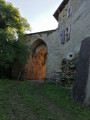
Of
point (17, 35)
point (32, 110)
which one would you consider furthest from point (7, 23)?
point (32, 110)

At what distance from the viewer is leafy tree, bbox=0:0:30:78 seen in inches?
326

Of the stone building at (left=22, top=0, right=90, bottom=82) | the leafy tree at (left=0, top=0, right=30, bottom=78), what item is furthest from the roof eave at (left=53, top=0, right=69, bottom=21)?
the leafy tree at (left=0, top=0, right=30, bottom=78)

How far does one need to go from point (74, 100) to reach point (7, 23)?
944 cm

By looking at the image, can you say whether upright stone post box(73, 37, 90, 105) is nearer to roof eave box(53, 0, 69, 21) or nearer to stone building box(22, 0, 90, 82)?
stone building box(22, 0, 90, 82)

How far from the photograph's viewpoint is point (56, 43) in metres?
9.76

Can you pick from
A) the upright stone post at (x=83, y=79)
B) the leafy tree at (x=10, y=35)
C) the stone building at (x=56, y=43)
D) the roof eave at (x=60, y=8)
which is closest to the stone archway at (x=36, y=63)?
the stone building at (x=56, y=43)

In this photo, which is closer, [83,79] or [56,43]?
[83,79]

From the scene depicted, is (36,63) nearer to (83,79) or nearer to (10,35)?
(10,35)

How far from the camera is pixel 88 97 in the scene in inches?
149

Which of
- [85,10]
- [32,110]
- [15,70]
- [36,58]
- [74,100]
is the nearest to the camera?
[32,110]

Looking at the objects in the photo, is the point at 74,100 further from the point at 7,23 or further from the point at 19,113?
the point at 7,23

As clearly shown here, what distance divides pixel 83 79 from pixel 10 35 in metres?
7.61

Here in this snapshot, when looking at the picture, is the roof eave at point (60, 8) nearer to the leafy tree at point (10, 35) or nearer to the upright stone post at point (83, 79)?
the leafy tree at point (10, 35)

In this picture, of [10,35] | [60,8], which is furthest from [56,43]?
[10,35]
